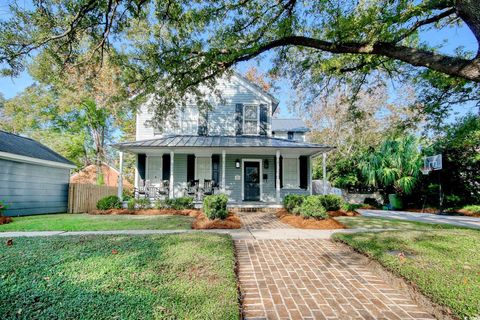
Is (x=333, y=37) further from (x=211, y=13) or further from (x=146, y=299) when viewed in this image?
(x=146, y=299)

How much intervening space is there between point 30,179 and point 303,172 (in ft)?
41.7

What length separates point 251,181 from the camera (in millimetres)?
13586

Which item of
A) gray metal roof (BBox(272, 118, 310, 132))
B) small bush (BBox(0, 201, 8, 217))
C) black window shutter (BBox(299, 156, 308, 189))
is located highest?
gray metal roof (BBox(272, 118, 310, 132))

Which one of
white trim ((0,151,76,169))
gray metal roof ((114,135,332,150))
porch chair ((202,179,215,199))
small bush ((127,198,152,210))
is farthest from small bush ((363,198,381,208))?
white trim ((0,151,76,169))

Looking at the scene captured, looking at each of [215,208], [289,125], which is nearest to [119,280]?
[215,208]

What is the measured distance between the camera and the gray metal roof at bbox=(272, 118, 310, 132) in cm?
1636

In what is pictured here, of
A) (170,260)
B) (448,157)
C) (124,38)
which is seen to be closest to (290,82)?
(124,38)

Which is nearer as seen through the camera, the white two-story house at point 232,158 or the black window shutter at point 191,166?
the white two-story house at point 232,158

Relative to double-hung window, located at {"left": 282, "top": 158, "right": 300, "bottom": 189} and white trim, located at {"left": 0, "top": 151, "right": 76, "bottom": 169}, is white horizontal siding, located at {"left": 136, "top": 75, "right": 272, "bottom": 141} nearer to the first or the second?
double-hung window, located at {"left": 282, "top": 158, "right": 300, "bottom": 189}

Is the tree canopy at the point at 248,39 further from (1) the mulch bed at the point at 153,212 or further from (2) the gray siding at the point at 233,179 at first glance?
(2) the gray siding at the point at 233,179

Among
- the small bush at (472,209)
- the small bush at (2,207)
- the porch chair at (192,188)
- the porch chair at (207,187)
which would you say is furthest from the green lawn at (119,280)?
the small bush at (472,209)

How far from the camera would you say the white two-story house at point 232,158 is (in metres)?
13.0

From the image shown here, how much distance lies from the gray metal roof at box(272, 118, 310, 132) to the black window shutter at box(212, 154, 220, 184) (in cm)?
500

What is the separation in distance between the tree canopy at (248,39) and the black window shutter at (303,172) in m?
6.19
